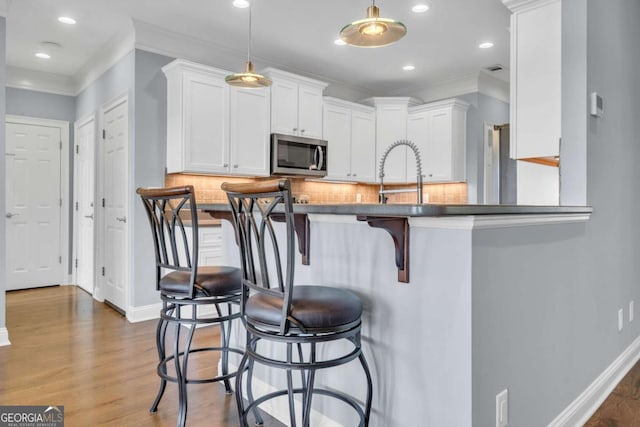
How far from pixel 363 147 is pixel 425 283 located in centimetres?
428

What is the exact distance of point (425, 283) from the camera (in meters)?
1.43

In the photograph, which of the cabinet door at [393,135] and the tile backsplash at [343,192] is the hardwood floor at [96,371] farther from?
the cabinet door at [393,135]

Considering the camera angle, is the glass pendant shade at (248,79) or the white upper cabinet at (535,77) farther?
the glass pendant shade at (248,79)

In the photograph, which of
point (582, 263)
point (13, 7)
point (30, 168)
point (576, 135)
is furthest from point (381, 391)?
point (30, 168)

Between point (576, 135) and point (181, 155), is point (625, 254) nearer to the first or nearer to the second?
point (576, 135)

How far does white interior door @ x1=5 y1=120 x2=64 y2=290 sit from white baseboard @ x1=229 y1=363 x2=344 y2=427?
4.36 metres

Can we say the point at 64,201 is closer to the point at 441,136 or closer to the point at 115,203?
the point at 115,203

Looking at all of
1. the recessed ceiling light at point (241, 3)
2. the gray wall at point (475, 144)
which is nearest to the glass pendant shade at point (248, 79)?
the recessed ceiling light at point (241, 3)

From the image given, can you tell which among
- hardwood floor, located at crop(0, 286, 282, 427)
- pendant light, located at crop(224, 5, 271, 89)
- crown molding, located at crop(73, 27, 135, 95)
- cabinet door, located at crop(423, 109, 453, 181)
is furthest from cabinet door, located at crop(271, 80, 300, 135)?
hardwood floor, located at crop(0, 286, 282, 427)

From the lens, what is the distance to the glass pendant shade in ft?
9.96

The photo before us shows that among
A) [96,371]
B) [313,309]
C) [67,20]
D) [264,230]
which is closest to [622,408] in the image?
[313,309]

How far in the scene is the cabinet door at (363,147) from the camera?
5453mm

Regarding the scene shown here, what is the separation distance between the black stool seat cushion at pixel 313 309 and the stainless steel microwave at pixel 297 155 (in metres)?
3.08

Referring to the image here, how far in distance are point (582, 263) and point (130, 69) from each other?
392 cm
